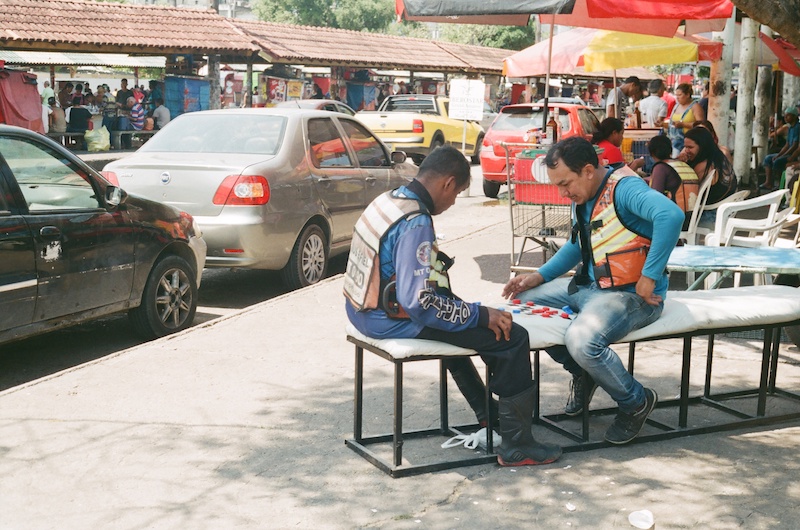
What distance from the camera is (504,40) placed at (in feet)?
191

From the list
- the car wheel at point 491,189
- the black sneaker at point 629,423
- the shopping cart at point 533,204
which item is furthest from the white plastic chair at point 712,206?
the car wheel at point 491,189

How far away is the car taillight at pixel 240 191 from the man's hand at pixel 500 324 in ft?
14.6

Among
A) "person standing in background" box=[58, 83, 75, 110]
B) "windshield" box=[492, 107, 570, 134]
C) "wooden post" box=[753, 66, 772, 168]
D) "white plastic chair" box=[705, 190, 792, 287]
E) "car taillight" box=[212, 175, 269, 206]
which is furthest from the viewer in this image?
"person standing in background" box=[58, 83, 75, 110]

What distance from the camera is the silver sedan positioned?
8.29 m

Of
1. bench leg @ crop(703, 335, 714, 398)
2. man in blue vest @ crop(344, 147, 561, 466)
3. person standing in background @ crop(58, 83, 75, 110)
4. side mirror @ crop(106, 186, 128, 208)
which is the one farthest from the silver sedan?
person standing in background @ crop(58, 83, 75, 110)

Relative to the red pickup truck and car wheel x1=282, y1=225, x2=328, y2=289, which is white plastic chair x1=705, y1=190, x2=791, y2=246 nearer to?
car wheel x1=282, y1=225, x2=328, y2=289

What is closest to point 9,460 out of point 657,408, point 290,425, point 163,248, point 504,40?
point 290,425

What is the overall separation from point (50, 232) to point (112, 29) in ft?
63.3

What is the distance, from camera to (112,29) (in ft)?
78.3

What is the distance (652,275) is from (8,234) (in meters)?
3.78

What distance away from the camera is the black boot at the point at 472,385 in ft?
15.3

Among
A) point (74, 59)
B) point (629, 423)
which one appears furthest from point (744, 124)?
point (74, 59)

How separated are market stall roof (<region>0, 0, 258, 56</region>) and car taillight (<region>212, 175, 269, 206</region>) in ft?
50.3

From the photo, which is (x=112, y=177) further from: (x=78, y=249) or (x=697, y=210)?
(x=697, y=210)
